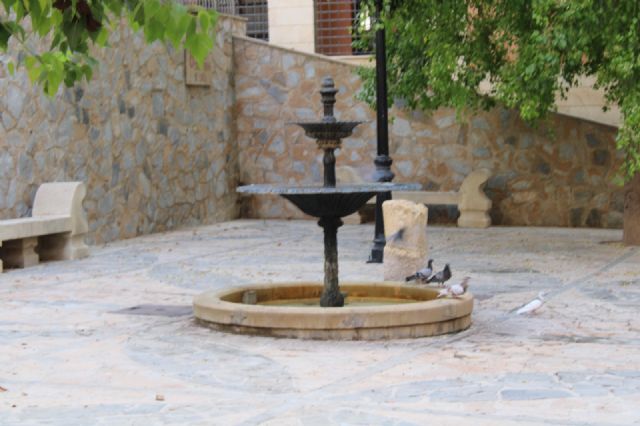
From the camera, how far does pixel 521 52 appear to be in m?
12.8

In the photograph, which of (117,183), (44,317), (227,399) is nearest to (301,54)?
(117,183)

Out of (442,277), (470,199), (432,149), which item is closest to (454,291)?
(442,277)

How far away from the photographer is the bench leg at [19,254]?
1356 centimetres

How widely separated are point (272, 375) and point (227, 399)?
678 millimetres

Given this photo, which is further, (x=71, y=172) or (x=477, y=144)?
(x=477, y=144)

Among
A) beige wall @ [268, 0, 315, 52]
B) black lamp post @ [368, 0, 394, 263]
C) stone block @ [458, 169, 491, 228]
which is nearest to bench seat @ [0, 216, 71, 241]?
black lamp post @ [368, 0, 394, 263]

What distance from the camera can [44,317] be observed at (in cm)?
976

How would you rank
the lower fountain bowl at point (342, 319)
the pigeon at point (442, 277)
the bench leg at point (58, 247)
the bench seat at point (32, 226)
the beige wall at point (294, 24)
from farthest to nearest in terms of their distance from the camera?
the beige wall at point (294, 24), the bench leg at point (58, 247), the bench seat at point (32, 226), the pigeon at point (442, 277), the lower fountain bowl at point (342, 319)

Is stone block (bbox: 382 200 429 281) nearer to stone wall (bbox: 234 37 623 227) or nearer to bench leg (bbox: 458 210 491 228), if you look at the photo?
stone wall (bbox: 234 37 623 227)

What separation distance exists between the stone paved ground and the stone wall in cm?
503

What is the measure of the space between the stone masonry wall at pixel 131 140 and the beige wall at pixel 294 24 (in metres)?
2.90

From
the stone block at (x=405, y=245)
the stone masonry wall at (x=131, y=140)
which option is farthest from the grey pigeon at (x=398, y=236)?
the stone masonry wall at (x=131, y=140)

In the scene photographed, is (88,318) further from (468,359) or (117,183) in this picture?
(117,183)

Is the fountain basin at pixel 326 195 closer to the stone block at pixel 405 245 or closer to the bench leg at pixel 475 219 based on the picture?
the stone block at pixel 405 245
